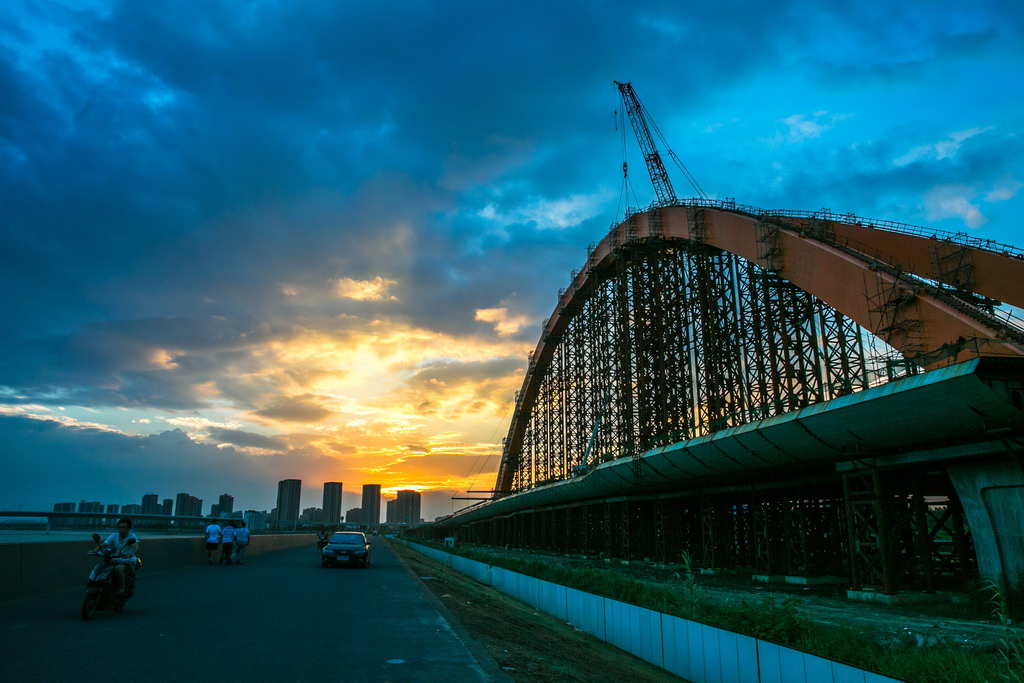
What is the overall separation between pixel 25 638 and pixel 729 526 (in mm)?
38435

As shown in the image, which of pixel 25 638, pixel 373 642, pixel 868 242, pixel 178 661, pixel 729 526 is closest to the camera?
pixel 178 661

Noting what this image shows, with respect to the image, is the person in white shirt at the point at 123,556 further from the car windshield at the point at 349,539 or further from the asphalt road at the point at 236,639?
the car windshield at the point at 349,539

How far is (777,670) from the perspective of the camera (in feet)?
25.0

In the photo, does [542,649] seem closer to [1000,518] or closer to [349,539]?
[1000,518]

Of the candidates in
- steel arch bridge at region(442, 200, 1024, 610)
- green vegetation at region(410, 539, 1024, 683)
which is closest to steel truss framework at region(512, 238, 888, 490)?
steel arch bridge at region(442, 200, 1024, 610)

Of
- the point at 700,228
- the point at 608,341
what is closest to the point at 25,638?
the point at 700,228

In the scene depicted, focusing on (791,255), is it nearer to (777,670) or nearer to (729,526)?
(729,526)

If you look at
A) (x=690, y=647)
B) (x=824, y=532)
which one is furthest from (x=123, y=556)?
(x=824, y=532)

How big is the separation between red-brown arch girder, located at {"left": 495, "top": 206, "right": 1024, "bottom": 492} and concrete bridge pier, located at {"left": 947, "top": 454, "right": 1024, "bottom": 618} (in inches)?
138

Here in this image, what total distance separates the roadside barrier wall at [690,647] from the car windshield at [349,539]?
39.1 ft

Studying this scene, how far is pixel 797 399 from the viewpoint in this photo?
2984 centimetres

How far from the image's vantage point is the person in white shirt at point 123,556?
11.0m

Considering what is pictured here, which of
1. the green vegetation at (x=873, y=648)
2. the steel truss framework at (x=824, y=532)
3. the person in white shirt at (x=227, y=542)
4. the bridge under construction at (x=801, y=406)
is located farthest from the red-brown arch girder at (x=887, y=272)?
the person in white shirt at (x=227, y=542)

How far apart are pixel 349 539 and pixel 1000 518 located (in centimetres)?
2256
